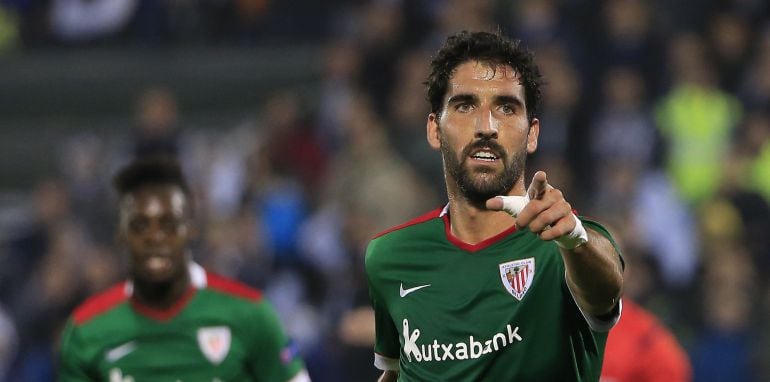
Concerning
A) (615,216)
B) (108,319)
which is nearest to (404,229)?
(108,319)

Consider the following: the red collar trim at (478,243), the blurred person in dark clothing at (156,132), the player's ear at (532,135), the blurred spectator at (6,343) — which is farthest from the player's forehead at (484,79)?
the blurred person in dark clothing at (156,132)

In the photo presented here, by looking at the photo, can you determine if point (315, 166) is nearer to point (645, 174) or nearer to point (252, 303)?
point (645, 174)

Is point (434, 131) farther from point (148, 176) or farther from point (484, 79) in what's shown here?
point (148, 176)

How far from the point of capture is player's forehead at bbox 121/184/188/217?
6191mm

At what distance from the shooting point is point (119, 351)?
19.9 feet

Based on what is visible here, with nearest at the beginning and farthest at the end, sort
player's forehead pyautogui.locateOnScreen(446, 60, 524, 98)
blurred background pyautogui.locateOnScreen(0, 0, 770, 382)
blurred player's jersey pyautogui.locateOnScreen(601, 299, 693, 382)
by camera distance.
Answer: player's forehead pyautogui.locateOnScreen(446, 60, 524, 98) < blurred player's jersey pyautogui.locateOnScreen(601, 299, 693, 382) < blurred background pyautogui.locateOnScreen(0, 0, 770, 382)

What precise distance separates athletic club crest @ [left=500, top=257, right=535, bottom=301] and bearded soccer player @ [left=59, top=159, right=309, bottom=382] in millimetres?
2109

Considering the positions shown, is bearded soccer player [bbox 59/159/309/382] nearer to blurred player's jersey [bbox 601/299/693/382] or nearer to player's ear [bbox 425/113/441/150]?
blurred player's jersey [bbox 601/299/693/382]

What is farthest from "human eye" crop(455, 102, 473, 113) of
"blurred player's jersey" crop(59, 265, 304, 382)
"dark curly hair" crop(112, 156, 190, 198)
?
"dark curly hair" crop(112, 156, 190, 198)

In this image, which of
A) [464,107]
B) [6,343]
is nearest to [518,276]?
[464,107]

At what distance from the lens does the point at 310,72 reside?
51.4 feet

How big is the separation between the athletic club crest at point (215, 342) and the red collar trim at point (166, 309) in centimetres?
15

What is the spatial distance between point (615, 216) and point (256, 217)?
3289 mm

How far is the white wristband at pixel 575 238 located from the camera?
11.5 feet
